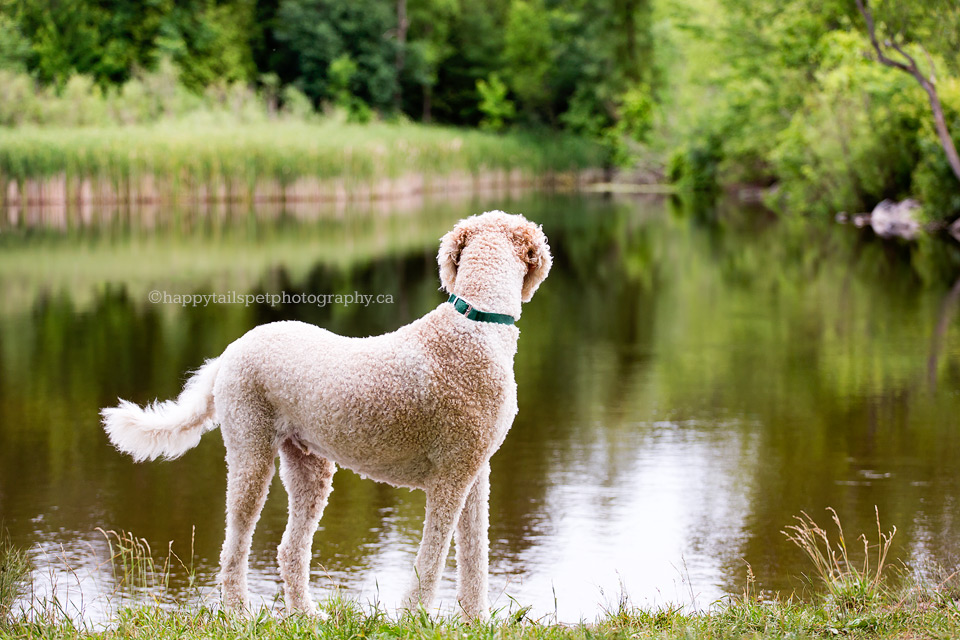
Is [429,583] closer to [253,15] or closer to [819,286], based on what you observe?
[819,286]

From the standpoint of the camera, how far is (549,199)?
35.8 metres

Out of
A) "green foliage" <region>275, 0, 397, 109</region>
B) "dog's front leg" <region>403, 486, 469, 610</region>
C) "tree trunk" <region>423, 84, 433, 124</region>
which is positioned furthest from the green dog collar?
"tree trunk" <region>423, 84, 433, 124</region>

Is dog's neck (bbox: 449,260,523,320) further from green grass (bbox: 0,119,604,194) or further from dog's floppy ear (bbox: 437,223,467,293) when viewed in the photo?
green grass (bbox: 0,119,604,194)

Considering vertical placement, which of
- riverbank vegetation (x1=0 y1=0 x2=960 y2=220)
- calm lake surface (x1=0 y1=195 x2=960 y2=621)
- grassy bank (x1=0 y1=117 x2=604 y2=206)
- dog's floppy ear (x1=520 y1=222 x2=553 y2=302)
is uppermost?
riverbank vegetation (x1=0 y1=0 x2=960 y2=220)

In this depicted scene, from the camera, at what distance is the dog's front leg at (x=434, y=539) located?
380 centimetres

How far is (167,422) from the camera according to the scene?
4133 mm

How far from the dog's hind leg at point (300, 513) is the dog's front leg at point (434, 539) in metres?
0.44

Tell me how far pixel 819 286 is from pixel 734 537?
10263 millimetres

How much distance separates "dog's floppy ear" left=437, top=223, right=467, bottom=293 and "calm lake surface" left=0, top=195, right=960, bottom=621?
3.72 feet

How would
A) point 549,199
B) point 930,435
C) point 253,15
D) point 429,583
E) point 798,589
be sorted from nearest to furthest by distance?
point 429,583 → point 798,589 → point 930,435 → point 549,199 → point 253,15

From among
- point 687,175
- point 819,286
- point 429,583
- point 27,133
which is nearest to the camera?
point 429,583

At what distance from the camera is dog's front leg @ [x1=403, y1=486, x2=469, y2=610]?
380 cm

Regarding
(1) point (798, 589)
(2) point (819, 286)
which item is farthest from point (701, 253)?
(1) point (798, 589)

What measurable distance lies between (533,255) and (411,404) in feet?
2.22
